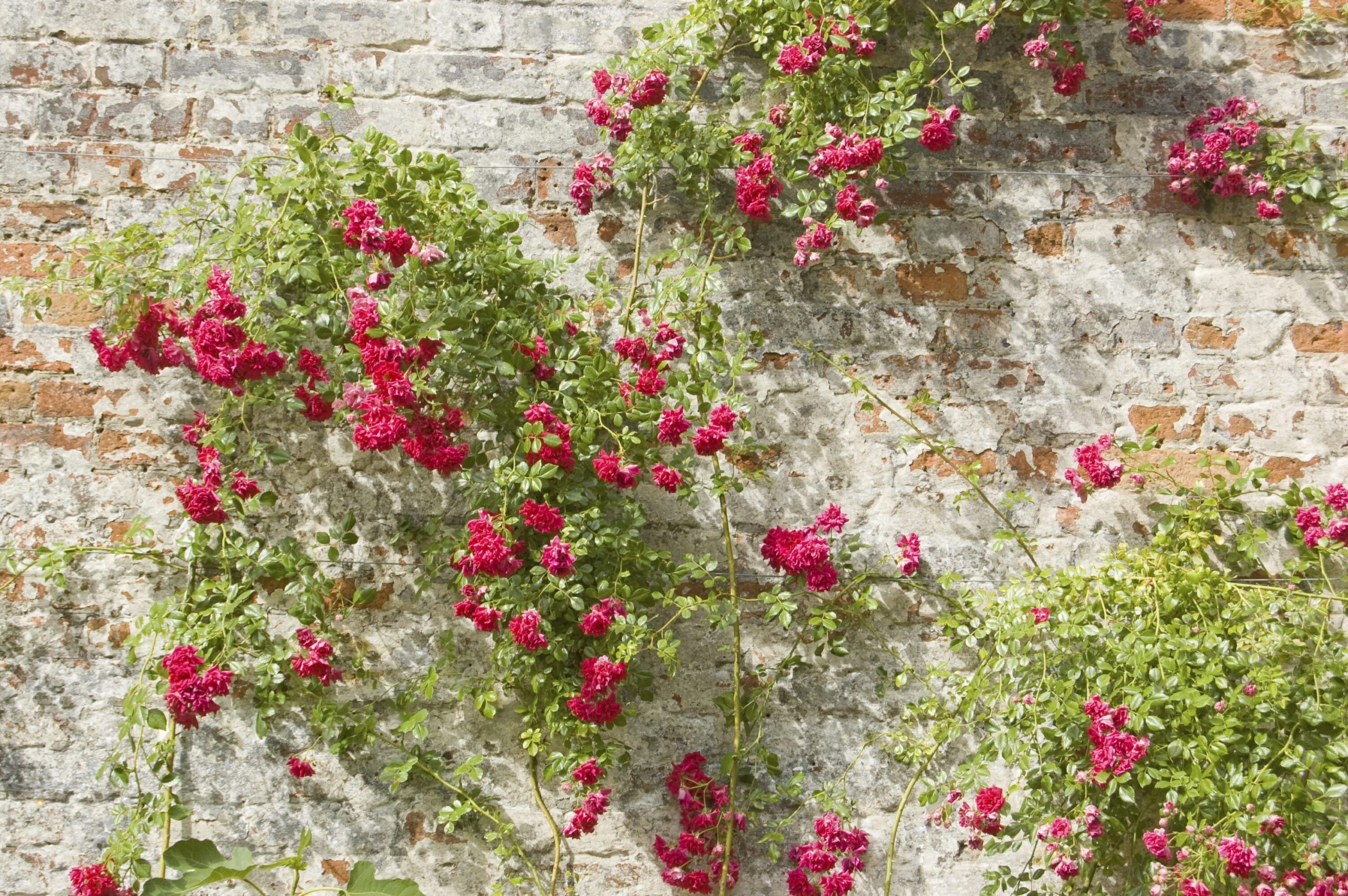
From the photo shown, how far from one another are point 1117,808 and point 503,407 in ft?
6.04

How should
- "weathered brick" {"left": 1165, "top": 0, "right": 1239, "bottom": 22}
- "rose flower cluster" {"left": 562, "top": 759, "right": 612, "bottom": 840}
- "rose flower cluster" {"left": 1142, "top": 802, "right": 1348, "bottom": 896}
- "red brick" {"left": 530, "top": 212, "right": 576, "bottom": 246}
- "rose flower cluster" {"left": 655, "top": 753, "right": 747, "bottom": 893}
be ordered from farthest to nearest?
"weathered brick" {"left": 1165, "top": 0, "right": 1239, "bottom": 22} → "red brick" {"left": 530, "top": 212, "right": 576, "bottom": 246} → "rose flower cluster" {"left": 655, "top": 753, "right": 747, "bottom": 893} → "rose flower cluster" {"left": 562, "top": 759, "right": 612, "bottom": 840} → "rose flower cluster" {"left": 1142, "top": 802, "right": 1348, "bottom": 896}

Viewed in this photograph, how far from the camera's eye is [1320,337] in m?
2.68

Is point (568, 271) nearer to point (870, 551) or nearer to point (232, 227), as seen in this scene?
point (232, 227)

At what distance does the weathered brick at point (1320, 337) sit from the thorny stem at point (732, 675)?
163 centimetres

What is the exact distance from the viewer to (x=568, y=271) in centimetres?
261

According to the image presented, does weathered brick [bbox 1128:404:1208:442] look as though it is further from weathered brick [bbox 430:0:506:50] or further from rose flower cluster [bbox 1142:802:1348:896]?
weathered brick [bbox 430:0:506:50]

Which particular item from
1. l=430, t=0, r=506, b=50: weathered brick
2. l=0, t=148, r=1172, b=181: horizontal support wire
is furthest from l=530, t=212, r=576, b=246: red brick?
l=430, t=0, r=506, b=50: weathered brick

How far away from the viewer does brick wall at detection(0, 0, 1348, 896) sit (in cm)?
248

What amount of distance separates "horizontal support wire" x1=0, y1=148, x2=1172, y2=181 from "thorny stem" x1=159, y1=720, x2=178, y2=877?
56.3 inches

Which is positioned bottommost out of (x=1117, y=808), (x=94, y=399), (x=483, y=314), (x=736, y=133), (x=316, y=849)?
(x=316, y=849)

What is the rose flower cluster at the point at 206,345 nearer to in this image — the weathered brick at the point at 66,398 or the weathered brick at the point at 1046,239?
the weathered brick at the point at 66,398

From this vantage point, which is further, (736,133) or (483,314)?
(736,133)

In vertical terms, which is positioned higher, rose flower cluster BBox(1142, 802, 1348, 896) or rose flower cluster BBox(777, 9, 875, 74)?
rose flower cluster BBox(777, 9, 875, 74)

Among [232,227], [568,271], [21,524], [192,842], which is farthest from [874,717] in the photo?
[21,524]
